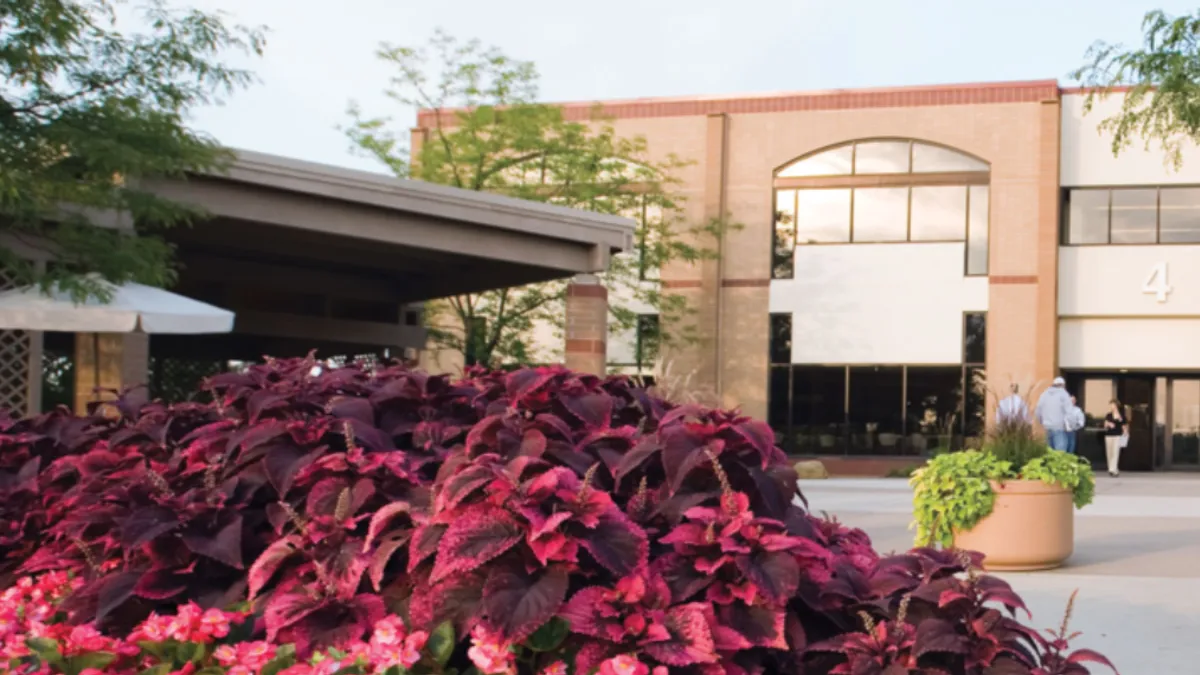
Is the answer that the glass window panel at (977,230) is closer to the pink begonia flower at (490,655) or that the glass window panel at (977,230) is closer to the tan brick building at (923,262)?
the tan brick building at (923,262)

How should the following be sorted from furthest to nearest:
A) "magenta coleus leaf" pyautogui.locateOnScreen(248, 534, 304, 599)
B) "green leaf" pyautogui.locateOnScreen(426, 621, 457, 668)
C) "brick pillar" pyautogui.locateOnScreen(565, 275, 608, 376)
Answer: "brick pillar" pyautogui.locateOnScreen(565, 275, 608, 376) < "magenta coleus leaf" pyautogui.locateOnScreen(248, 534, 304, 599) < "green leaf" pyautogui.locateOnScreen(426, 621, 457, 668)

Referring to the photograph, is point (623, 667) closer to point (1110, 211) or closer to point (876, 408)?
point (876, 408)

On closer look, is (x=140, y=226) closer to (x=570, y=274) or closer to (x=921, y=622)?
(x=570, y=274)

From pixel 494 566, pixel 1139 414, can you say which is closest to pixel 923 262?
pixel 1139 414

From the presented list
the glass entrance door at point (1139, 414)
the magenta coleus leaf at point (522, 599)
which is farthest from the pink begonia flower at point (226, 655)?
the glass entrance door at point (1139, 414)

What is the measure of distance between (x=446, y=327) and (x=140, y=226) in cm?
1766

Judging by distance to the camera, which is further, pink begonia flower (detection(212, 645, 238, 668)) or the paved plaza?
the paved plaza

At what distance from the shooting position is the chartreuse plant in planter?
1027 centimetres

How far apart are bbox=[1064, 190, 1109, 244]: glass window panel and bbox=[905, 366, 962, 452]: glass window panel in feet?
14.5

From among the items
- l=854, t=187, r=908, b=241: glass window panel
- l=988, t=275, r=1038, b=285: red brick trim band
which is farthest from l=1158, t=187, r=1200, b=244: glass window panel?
l=854, t=187, r=908, b=241: glass window panel

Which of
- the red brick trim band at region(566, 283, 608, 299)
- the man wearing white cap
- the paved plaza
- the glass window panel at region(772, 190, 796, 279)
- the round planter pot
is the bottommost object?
the paved plaza

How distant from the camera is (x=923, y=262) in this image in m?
32.7

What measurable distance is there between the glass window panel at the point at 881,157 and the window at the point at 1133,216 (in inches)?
163

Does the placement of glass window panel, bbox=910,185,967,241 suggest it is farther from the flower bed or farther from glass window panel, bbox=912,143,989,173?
the flower bed
